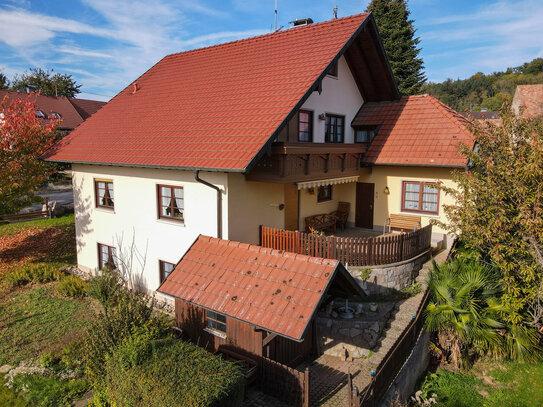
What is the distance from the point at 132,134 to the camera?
15586 mm

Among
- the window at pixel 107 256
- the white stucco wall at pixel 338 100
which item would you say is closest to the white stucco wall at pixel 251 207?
the white stucco wall at pixel 338 100

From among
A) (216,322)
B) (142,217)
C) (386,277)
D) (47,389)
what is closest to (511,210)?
(386,277)

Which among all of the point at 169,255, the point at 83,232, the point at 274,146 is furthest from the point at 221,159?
the point at 83,232

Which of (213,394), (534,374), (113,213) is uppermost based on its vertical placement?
(113,213)

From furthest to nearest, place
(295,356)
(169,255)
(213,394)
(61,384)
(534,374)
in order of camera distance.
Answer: (169,255)
(534,374)
(295,356)
(61,384)
(213,394)

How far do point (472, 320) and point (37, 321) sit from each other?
46.8 feet

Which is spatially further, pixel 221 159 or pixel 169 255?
pixel 169 255

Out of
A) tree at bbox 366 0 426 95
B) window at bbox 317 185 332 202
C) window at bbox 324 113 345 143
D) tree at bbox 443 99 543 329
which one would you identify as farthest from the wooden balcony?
tree at bbox 366 0 426 95

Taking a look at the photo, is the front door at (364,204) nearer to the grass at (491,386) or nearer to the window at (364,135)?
the window at (364,135)

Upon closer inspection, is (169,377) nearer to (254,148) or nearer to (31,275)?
(254,148)

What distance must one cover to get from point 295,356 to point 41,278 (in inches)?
503

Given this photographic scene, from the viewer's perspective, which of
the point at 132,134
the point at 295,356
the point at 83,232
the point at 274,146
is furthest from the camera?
the point at 83,232

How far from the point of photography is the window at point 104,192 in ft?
52.4

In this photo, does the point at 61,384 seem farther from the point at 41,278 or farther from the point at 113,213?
the point at 41,278
